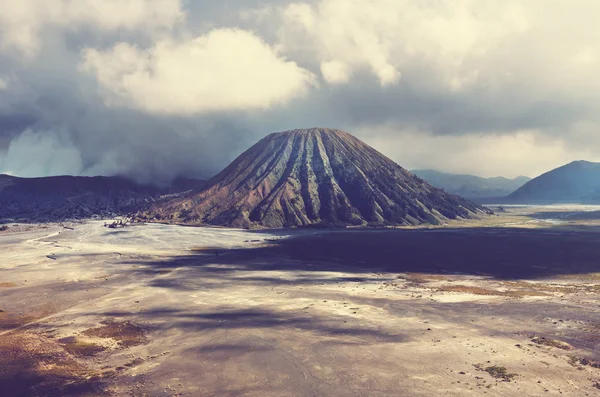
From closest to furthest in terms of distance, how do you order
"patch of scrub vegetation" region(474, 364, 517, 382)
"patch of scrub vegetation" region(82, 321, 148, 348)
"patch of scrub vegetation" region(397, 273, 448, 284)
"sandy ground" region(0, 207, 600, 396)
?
"patch of scrub vegetation" region(474, 364, 517, 382) → "sandy ground" region(0, 207, 600, 396) → "patch of scrub vegetation" region(82, 321, 148, 348) → "patch of scrub vegetation" region(397, 273, 448, 284)

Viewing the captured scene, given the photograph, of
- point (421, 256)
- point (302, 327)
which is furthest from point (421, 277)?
point (302, 327)

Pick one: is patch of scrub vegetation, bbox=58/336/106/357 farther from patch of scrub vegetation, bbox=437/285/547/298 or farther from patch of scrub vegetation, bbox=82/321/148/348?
patch of scrub vegetation, bbox=437/285/547/298

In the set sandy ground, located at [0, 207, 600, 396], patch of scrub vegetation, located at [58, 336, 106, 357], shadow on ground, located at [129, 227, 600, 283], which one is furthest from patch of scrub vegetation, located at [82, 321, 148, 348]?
shadow on ground, located at [129, 227, 600, 283]

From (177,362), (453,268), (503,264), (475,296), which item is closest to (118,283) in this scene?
(177,362)

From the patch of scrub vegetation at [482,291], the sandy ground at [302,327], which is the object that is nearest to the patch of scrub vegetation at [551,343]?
the sandy ground at [302,327]

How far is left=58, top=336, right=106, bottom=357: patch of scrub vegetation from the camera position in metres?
44.6

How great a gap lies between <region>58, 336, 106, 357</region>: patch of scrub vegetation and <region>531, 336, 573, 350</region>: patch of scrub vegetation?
164 ft

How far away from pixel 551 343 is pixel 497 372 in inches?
464

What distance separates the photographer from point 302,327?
171ft

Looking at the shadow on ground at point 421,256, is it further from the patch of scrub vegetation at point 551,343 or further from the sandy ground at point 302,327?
the patch of scrub vegetation at point 551,343

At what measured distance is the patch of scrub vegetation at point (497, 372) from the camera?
120 ft

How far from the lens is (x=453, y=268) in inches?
3920

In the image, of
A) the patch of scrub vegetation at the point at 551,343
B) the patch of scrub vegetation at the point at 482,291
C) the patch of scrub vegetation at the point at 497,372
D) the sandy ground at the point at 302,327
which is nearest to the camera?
the patch of scrub vegetation at the point at 497,372

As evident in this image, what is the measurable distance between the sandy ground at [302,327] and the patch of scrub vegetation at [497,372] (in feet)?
0.57
